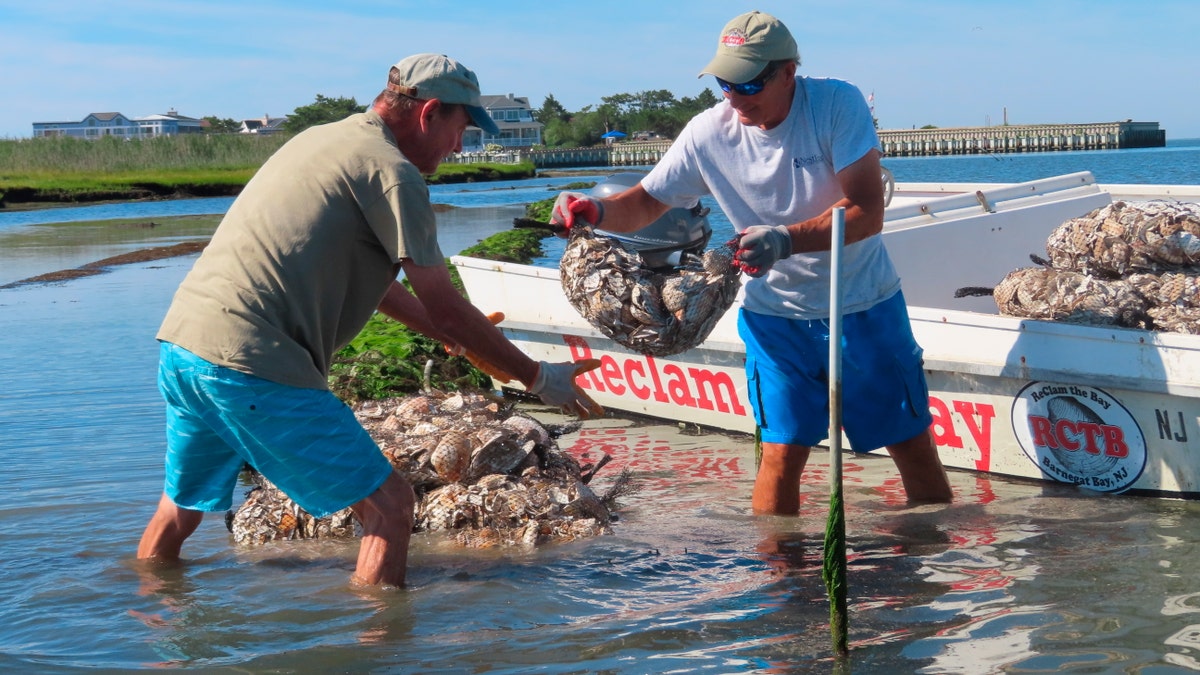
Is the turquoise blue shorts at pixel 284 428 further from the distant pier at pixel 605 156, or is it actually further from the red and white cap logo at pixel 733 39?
the distant pier at pixel 605 156

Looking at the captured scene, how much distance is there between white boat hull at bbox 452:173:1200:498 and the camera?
5.51m

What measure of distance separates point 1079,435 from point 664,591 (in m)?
2.44

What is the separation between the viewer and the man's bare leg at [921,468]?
498 centimetres

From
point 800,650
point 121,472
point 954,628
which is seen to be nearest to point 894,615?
point 954,628

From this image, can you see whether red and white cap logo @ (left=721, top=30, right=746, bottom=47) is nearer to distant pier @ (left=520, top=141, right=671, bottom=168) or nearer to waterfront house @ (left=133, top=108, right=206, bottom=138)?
distant pier @ (left=520, top=141, right=671, bottom=168)

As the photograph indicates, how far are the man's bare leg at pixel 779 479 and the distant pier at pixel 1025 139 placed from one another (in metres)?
100

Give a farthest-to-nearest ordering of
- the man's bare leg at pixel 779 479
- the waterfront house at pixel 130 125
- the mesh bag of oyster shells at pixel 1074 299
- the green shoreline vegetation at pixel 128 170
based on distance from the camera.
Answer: the waterfront house at pixel 130 125 < the green shoreline vegetation at pixel 128 170 < the mesh bag of oyster shells at pixel 1074 299 < the man's bare leg at pixel 779 479

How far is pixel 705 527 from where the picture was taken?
5.56m

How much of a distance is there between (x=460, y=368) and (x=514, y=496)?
386 cm

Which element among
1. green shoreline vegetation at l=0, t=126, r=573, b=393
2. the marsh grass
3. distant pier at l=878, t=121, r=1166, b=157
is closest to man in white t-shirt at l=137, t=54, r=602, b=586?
green shoreline vegetation at l=0, t=126, r=573, b=393

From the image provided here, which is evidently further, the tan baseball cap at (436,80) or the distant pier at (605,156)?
the distant pier at (605,156)

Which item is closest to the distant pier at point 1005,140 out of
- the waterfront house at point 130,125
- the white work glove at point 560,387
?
the waterfront house at point 130,125

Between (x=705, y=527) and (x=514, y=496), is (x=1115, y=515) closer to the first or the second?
(x=705, y=527)

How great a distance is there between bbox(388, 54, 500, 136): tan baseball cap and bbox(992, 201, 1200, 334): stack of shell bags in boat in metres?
3.50
